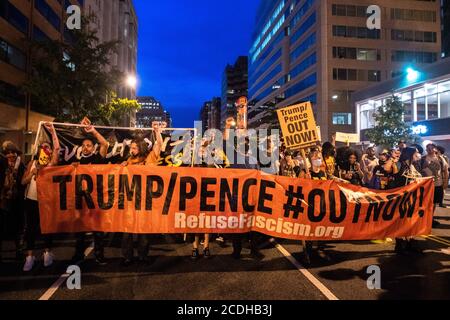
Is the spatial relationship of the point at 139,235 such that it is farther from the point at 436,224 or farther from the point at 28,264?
the point at 436,224

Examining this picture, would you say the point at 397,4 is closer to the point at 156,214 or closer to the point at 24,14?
the point at 24,14

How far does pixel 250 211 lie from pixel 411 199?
2982 millimetres

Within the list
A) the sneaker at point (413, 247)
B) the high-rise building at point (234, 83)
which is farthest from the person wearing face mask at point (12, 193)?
the high-rise building at point (234, 83)

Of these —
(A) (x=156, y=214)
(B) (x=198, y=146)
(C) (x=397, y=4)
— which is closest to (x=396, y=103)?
(B) (x=198, y=146)

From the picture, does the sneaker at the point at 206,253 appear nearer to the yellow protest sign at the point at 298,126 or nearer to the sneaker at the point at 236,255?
the sneaker at the point at 236,255

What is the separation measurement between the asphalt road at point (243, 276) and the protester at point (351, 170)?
1548 millimetres

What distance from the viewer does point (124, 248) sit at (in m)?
6.05

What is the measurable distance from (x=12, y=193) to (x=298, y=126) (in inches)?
217

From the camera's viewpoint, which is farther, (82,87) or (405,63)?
(405,63)

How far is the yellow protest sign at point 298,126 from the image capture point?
7598mm

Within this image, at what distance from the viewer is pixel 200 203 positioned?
616 cm

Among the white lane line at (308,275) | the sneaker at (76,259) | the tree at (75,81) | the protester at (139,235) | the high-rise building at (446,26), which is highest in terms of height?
the high-rise building at (446,26)

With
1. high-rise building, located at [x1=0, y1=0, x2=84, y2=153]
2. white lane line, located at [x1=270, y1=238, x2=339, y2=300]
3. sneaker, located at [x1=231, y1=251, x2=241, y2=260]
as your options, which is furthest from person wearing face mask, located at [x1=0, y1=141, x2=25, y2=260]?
high-rise building, located at [x1=0, y1=0, x2=84, y2=153]

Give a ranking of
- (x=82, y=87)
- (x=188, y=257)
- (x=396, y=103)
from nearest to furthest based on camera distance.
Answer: (x=188, y=257), (x=82, y=87), (x=396, y=103)
